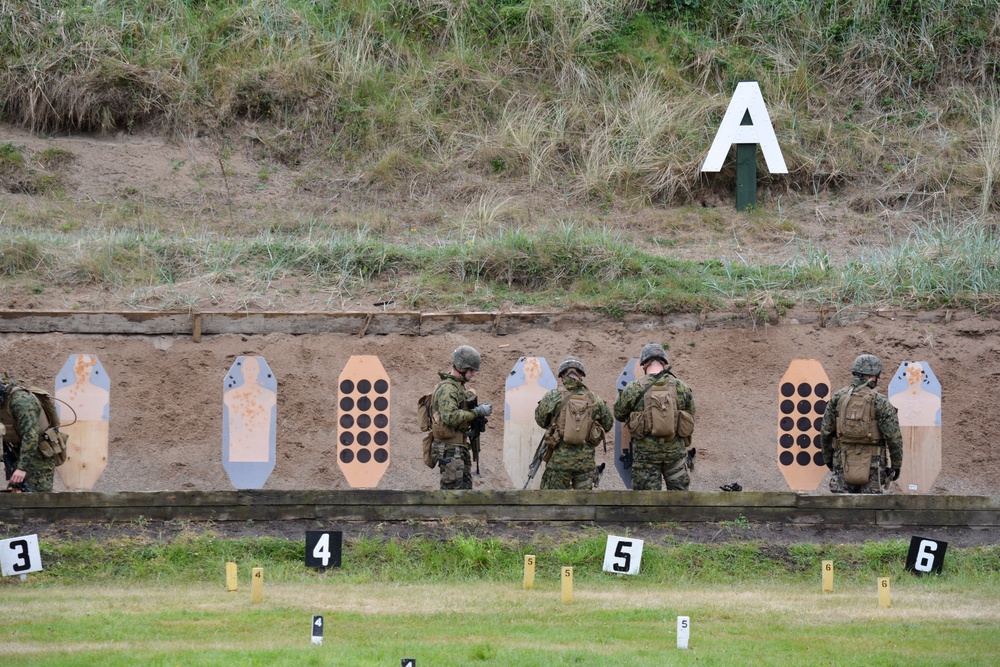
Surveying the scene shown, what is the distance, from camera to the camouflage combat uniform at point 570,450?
12.1 metres

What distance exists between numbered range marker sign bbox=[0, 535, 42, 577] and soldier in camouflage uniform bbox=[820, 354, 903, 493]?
7.41m

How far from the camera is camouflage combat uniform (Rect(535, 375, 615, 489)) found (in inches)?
478

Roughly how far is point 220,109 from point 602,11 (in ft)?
21.5

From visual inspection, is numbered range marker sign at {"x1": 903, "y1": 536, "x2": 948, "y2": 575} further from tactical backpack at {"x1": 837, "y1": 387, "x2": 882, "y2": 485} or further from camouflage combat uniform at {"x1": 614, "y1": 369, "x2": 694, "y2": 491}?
camouflage combat uniform at {"x1": 614, "y1": 369, "x2": 694, "y2": 491}

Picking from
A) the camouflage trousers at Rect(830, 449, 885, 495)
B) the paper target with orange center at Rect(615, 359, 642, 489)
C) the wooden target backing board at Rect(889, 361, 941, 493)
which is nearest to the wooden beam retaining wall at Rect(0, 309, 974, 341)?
the paper target with orange center at Rect(615, 359, 642, 489)

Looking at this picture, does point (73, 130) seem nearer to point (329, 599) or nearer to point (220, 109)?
point (220, 109)

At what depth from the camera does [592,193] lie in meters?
19.9

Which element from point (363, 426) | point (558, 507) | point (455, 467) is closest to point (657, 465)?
point (558, 507)

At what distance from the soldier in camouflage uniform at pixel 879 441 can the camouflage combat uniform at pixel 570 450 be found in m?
2.37

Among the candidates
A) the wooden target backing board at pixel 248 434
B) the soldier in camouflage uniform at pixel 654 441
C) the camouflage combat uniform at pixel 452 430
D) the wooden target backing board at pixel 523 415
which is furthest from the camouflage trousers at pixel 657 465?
the wooden target backing board at pixel 248 434

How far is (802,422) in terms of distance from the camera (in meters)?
14.8

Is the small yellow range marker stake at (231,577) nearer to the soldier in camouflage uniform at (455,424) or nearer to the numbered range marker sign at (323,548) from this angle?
the numbered range marker sign at (323,548)

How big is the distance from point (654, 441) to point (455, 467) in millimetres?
1844

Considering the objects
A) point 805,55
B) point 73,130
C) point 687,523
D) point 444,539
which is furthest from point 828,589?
point 73,130
